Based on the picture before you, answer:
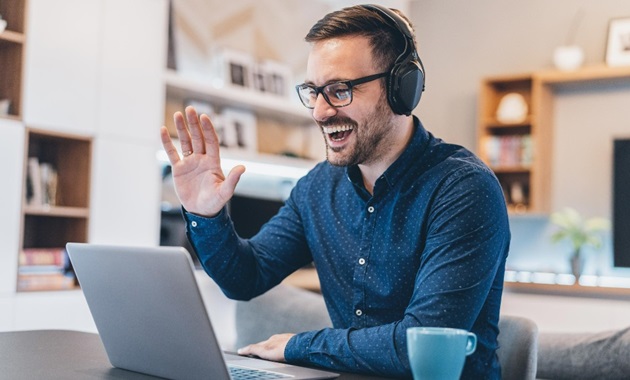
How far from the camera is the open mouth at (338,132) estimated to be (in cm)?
159

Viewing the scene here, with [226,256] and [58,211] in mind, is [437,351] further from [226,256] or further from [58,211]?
[58,211]

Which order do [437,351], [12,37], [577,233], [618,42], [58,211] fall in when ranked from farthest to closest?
[618,42], [577,233], [58,211], [12,37], [437,351]

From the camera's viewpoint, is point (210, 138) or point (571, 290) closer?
point (210, 138)

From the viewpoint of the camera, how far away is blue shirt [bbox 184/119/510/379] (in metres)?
1.31

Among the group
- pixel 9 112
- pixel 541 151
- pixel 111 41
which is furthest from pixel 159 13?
pixel 541 151

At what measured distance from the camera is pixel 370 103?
5.23ft

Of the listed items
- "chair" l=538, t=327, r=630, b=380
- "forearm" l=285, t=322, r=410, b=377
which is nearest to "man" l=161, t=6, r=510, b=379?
"forearm" l=285, t=322, r=410, b=377

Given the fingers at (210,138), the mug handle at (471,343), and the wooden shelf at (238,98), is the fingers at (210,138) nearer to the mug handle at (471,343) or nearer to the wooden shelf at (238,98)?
the mug handle at (471,343)

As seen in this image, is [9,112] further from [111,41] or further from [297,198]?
[297,198]

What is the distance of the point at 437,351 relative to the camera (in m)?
0.83

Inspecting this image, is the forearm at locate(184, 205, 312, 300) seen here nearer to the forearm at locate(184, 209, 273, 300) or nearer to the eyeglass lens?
the forearm at locate(184, 209, 273, 300)

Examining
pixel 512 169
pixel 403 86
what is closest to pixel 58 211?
pixel 403 86

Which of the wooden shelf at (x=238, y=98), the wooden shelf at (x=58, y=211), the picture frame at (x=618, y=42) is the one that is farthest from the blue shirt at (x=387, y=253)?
the picture frame at (x=618, y=42)

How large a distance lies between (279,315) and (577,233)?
3.08 m
